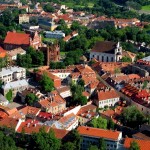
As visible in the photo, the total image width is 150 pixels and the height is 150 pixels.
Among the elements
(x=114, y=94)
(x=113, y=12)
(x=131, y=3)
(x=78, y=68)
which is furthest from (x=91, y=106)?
(x=131, y=3)

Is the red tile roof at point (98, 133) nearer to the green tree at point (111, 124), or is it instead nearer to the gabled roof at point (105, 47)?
the green tree at point (111, 124)

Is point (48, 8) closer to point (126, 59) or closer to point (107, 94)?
point (126, 59)

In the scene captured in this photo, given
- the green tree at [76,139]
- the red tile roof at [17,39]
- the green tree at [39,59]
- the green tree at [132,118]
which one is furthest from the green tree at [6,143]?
the red tile roof at [17,39]

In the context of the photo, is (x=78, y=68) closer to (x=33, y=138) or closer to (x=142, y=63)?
(x=142, y=63)

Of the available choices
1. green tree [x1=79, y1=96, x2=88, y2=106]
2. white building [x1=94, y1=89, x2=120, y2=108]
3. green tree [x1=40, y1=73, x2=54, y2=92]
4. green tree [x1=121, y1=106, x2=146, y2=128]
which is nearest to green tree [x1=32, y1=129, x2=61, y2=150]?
green tree [x1=121, y1=106, x2=146, y2=128]

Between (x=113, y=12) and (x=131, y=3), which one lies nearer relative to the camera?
(x=113, y=12)

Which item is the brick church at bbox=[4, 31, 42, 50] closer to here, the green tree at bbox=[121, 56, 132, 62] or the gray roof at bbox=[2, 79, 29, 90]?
the green tree at bbox=[121, 56, 132, 62]
